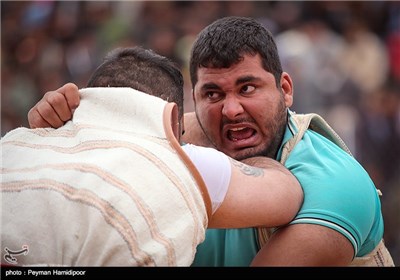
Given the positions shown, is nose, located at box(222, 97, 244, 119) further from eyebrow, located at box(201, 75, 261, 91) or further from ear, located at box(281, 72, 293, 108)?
Result: ear, located at box(281, 72, 293, 108)

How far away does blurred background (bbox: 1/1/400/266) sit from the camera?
22.5 ft

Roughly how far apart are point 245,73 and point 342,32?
4.88 metres

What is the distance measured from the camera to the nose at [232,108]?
301cm

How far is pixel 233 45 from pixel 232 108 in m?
0.23

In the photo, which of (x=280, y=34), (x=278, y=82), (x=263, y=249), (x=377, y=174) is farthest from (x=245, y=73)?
(x=280, y=34)

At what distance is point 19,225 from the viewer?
2068 millimetres

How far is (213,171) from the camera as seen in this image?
221cm

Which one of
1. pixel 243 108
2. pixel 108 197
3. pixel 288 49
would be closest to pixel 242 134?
pixel 243 108

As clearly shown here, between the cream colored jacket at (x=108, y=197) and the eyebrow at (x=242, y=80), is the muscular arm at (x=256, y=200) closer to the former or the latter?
the cream colored jacket at (x=108, y=197)

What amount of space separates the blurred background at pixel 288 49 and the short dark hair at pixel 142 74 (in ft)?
13.0

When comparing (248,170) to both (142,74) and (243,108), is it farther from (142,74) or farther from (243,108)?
(243,108)

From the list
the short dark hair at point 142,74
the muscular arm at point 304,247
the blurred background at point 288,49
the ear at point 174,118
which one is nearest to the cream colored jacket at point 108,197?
the ear at point 174,118

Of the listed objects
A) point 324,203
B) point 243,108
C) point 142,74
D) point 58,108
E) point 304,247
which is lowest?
point 304,247

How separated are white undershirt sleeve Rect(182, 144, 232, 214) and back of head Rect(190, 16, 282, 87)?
0.83m
